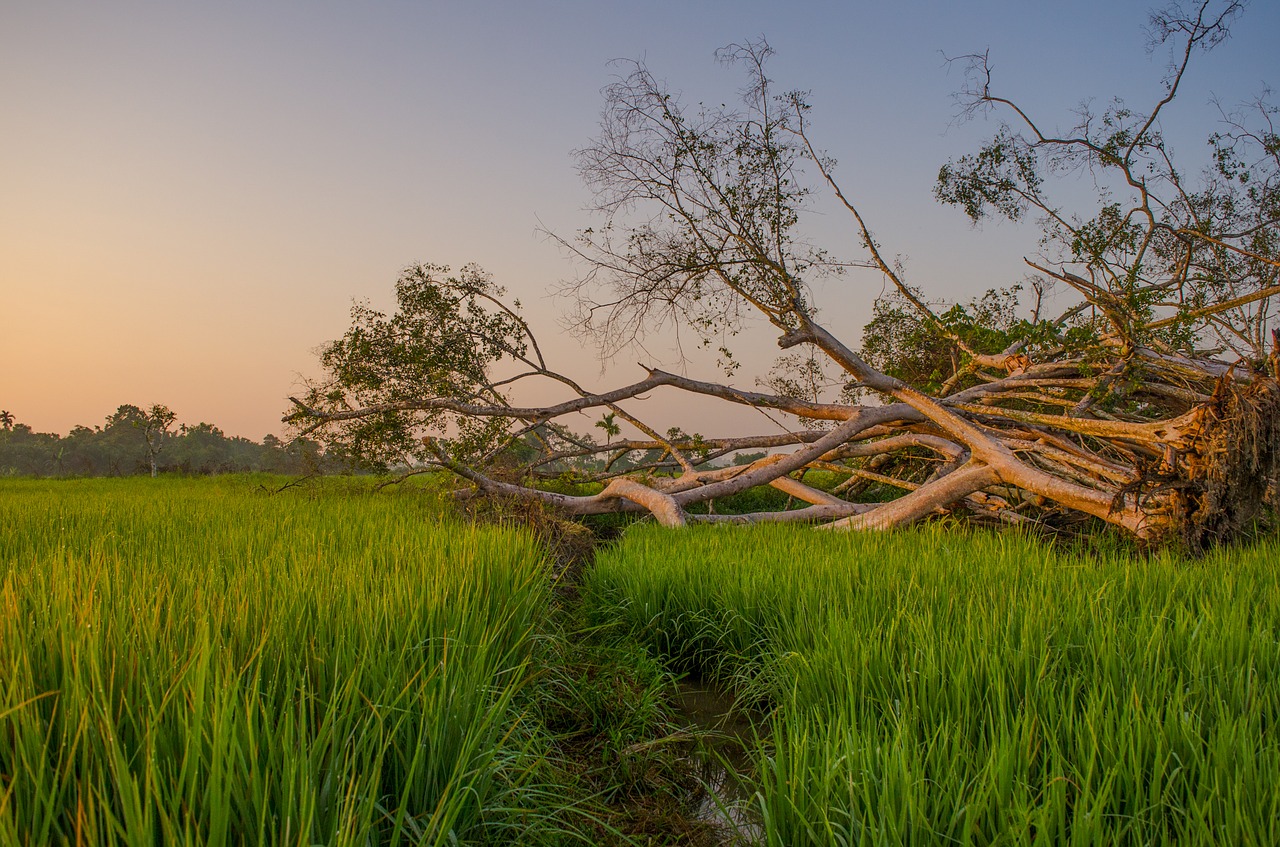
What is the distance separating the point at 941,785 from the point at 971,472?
19.0 ft

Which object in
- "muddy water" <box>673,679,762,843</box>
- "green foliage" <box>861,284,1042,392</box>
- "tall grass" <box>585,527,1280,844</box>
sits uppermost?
Result: "green foliage" <box>861,284,1042,392</box>

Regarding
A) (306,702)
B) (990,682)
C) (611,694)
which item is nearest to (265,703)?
(306,702)

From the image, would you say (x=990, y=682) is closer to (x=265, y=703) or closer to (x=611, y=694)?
(x=611, y=694)

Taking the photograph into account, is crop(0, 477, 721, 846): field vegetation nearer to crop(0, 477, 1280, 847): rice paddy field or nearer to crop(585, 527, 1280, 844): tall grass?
crop(0, 477, 1280, 847): rice paddy field

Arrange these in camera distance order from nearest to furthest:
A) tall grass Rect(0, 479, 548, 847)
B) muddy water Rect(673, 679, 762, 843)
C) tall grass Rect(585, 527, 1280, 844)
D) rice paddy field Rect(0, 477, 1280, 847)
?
tall grass Rect(0, 479, 548, 847), rice paddy field Rect(0, 477, 1280, 847), tall grass Rect(585, 527, 1280, 844), muddy water Rect(673, 679, 762, 843)

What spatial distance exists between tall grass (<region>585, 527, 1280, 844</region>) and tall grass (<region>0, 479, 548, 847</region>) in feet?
3.19

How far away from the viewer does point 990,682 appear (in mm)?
2373

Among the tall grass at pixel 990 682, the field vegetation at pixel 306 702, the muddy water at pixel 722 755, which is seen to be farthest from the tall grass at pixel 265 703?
the tall grass at pixel 990 682

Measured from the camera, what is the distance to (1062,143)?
952 centimetres

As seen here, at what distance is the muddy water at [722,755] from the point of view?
2.35 metres

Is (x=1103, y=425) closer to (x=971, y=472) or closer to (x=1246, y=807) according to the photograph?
(x=971, y=472)

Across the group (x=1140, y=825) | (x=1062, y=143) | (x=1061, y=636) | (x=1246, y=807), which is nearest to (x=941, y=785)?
(x=1140, y=825)

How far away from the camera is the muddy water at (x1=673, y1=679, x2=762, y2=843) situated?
Answer: 7.71ft

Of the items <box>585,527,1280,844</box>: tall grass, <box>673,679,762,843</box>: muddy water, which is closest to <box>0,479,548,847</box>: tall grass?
<box>673,679,762,843</box>: muddy water
